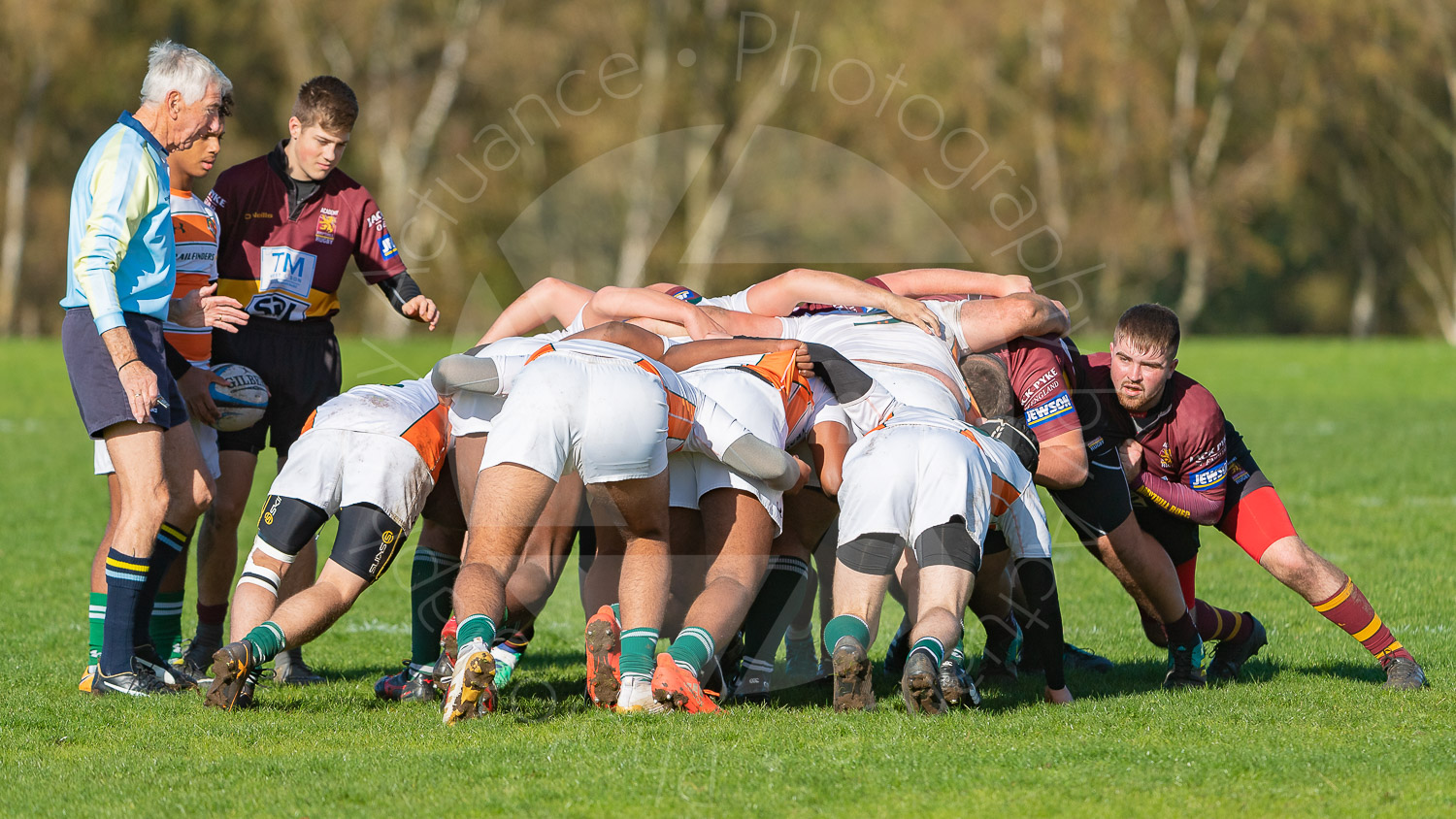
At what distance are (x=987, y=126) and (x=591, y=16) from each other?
10242 mm

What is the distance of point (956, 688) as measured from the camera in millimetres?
4625

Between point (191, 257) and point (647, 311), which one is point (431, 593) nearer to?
point (647, 311)

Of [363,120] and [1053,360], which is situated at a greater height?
[363,120]

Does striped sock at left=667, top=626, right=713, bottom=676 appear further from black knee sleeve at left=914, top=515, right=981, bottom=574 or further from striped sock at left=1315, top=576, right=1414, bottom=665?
striped sock at left=1315, top=576, right=1414, bottom=665

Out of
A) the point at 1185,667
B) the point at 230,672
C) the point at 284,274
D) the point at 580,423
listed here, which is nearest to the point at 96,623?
the point at 230,672

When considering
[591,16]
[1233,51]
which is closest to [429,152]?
[591,16]

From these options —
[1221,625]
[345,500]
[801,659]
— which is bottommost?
[801,659]

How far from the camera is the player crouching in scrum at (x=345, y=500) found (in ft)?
16.5

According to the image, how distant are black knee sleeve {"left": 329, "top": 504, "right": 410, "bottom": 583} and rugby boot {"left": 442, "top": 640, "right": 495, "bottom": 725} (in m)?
0.62

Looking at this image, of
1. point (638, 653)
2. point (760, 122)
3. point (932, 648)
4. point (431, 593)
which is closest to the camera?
point (932, 648)

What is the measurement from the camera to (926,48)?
33.8 metres

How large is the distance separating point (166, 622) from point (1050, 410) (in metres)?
3.86

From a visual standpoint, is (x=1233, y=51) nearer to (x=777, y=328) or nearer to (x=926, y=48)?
(x=926, y=48)

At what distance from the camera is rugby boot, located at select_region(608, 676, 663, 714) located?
4.79m
